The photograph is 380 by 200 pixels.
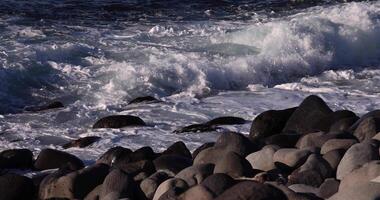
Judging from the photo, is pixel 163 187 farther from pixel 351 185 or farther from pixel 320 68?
pixel 320 68

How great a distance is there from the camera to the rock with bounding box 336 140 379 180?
18.0ft

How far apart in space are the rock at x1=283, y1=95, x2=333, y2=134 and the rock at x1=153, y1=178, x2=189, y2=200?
2.54 m

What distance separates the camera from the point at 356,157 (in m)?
5.57

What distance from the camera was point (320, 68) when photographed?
13.1 meters

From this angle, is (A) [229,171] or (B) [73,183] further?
(B) [73,183]

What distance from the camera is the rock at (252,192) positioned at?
456cm

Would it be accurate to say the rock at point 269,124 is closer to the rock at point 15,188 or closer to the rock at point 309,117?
the rock at point 309,117

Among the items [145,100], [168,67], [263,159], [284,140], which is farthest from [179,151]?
[168,67]

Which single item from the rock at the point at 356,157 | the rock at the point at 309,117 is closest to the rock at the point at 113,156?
the rock at the point at 309,117

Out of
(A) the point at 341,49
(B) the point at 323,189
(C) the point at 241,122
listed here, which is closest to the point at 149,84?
(C) the point at 241,122

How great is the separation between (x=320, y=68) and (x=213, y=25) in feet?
11.4

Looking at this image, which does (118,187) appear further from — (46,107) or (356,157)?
(46,107)

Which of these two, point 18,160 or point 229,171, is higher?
point 229,171

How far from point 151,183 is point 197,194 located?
0.81m
